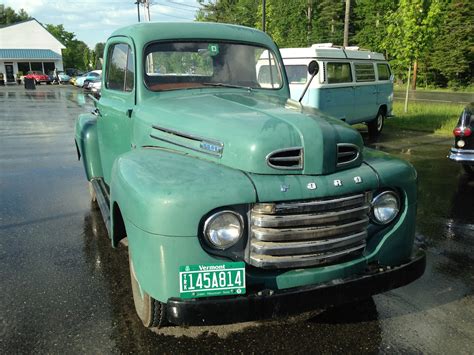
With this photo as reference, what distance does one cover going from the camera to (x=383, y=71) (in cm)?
1345

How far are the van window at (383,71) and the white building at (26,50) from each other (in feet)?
169

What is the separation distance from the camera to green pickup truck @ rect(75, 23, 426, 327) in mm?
2330

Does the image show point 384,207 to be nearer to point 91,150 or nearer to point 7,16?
point 91,150

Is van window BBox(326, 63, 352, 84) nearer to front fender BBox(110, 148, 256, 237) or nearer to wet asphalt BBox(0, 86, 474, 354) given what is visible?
wet asphalt BBox(0, 86, 474, 354)

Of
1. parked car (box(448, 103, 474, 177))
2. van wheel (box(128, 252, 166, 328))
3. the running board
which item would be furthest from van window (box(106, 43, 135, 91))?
parked car (box(448, 103, 474, 177))

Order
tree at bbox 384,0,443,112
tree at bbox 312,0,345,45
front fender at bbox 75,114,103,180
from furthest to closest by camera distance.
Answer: tree at bbox 312,0,345,45 < tree at bbox 384,0,443,112 < front fender at bbox 75,114,103,180

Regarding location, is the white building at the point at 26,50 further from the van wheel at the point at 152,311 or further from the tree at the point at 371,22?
the van wheel at the point at 152,311

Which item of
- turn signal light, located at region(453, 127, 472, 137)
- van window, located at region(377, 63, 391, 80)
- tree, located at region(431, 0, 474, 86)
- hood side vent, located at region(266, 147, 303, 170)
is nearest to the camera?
hood side vent, located at region(266, 147, 303, 170)

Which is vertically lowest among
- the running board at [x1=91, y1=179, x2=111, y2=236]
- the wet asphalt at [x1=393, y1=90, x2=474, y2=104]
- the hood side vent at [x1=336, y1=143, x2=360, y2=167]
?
the wet asphalt at [x1=393, y1=90, x2=474, y2=104]

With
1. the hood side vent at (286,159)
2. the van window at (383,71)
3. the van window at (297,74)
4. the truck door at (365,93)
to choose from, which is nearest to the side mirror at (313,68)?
the hood side vent at (286,159)

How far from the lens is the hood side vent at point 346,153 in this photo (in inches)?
109

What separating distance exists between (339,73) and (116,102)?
8366 mm

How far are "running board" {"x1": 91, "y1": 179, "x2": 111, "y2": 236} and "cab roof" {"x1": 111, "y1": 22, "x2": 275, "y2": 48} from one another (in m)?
1.46

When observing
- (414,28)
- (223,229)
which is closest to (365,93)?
(414,28)
